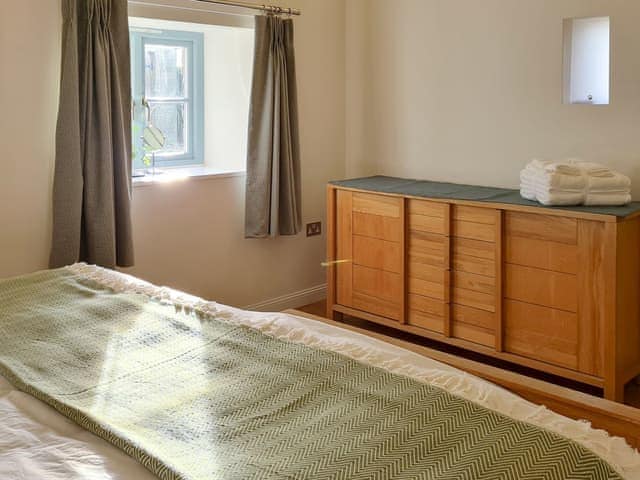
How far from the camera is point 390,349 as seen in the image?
5.95ft

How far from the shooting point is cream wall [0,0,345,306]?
3.18 m

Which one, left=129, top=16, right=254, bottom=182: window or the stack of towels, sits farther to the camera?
left=129, top=16, right=254, bottom=182: window

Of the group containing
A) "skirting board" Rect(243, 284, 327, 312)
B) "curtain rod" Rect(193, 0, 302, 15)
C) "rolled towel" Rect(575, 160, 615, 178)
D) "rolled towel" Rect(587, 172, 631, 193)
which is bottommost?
"skirting board" Rect(243, 284, 327, 312)

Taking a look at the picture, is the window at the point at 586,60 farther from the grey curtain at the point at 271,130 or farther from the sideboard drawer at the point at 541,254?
the grey curtain at the point at 271,130

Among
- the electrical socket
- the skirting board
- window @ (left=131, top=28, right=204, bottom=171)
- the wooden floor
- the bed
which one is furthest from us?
the electrical socket

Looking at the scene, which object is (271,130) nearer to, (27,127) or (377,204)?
(377,204)

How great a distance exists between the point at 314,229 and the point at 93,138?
1637 millimetres

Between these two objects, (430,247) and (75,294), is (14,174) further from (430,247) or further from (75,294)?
(430,247)

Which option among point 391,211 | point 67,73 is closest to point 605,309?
point 391,211

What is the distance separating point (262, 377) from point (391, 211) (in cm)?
229

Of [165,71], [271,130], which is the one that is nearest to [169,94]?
[165,71]

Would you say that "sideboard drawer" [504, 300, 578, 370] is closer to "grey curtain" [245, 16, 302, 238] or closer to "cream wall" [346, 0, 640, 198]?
"cream wall" [346, 0, 640, 198]

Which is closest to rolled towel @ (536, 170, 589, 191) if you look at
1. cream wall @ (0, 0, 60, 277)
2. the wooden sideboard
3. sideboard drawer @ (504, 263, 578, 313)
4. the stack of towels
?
the stack of towels

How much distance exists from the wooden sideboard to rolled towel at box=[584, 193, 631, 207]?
8cm
